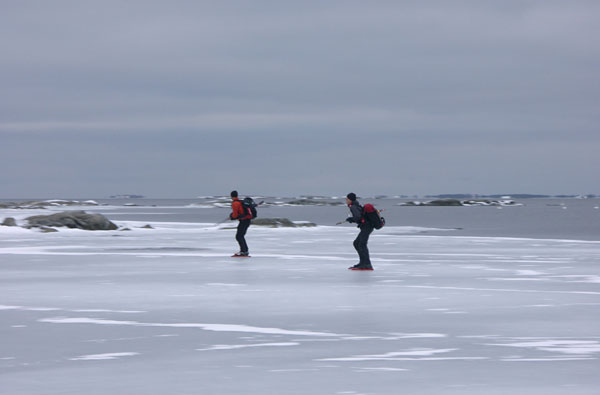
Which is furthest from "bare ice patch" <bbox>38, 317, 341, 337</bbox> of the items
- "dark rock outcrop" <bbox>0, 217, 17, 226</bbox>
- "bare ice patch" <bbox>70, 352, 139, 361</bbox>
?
"dark rock outcrop" <bbox>0, 217, 17, 226</bbox>

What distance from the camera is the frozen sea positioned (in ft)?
25.0

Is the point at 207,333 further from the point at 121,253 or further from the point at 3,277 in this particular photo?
the point at 121,253

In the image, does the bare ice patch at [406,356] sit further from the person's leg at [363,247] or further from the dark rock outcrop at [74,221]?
the dark rock outcrop at [74,221]

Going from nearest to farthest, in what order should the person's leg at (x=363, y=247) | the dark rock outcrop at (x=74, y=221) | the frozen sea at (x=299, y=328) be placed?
1. the frozen sea at (x=299, y=328)
2. the person's leg at (x=363, y=247)
3. the dark rock outcrop at (x=74, y=221)

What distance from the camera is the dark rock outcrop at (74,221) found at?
44.6 meters

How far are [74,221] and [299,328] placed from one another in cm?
3578

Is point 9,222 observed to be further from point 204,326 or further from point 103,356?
point 103,356

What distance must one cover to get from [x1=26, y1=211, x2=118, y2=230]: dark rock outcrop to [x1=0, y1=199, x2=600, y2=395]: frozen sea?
22.5 m

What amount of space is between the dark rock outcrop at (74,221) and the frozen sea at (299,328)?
22514mm

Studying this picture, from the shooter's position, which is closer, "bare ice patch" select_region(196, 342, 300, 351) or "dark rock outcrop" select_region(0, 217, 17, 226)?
"bare ice patch" select_region(196, 342, 300, 351)

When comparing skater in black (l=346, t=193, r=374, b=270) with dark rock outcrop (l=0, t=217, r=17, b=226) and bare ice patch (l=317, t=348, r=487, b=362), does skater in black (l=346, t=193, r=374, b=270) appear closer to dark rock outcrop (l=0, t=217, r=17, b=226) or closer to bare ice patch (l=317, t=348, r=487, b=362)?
bare ice patch (l=317, t=348, r=487, b=362)

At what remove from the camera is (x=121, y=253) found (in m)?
27.1

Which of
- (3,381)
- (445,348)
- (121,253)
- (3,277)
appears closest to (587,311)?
(445,348)

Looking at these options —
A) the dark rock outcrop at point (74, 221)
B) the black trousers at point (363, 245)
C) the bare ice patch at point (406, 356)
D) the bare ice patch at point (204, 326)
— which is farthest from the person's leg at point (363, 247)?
the dark rock outcrop at point (74, 221)
